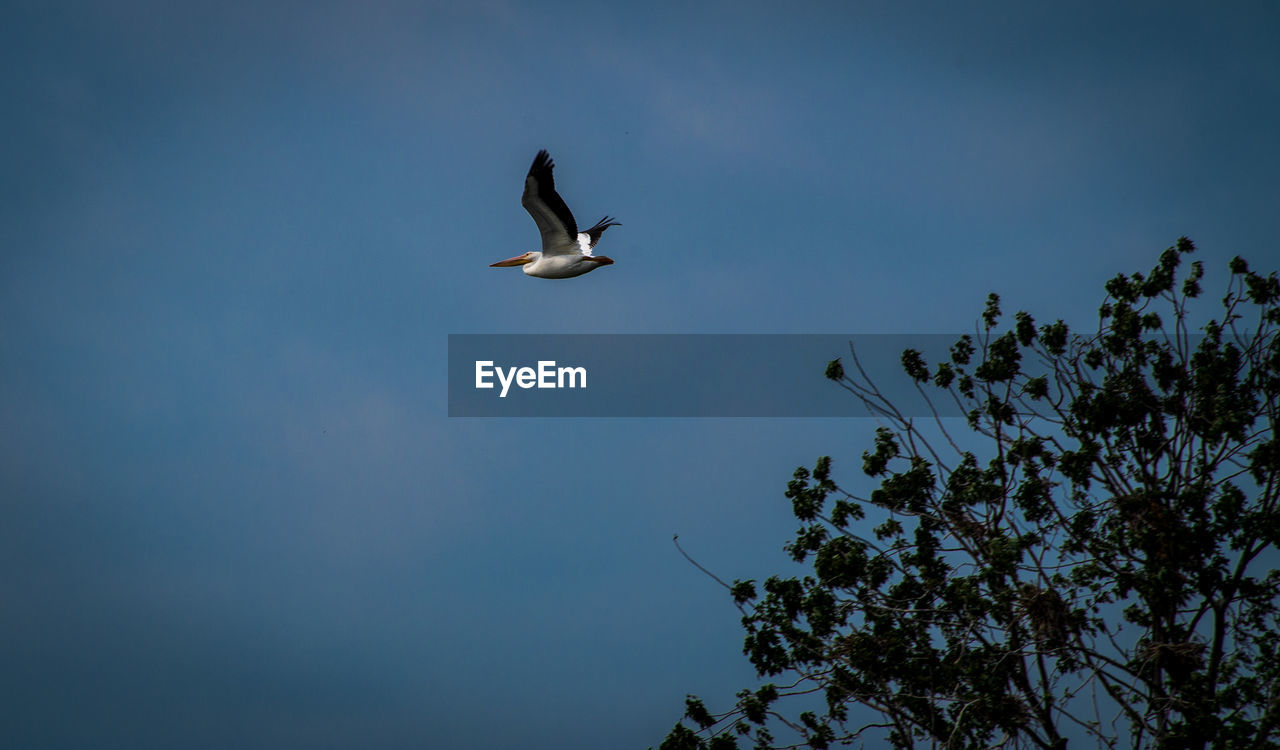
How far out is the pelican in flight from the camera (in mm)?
15602

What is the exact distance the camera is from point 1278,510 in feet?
36.5

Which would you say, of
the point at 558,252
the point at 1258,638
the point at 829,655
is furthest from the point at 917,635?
the point at 558,252

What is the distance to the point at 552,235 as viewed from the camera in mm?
16734

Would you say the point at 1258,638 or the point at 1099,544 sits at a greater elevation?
the point at 1099,544

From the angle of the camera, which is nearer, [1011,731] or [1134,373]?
[1011,731]

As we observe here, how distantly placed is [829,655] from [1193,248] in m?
6.09

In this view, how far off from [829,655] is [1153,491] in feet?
12.1

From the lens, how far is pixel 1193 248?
1238 centimetres

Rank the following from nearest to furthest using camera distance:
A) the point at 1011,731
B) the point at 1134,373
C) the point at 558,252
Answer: the point at 1011,731, the point at 1134,373, the point at 558,252

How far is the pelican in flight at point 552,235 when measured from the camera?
15.6 meters

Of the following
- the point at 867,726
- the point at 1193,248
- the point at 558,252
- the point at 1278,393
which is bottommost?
the point at 867,726

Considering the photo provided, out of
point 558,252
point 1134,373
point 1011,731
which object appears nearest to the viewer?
point 1011,731

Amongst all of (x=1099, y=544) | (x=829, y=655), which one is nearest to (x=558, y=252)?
(x=829, y=655)

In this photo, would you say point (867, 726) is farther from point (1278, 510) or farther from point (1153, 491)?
point (1278, 510)
